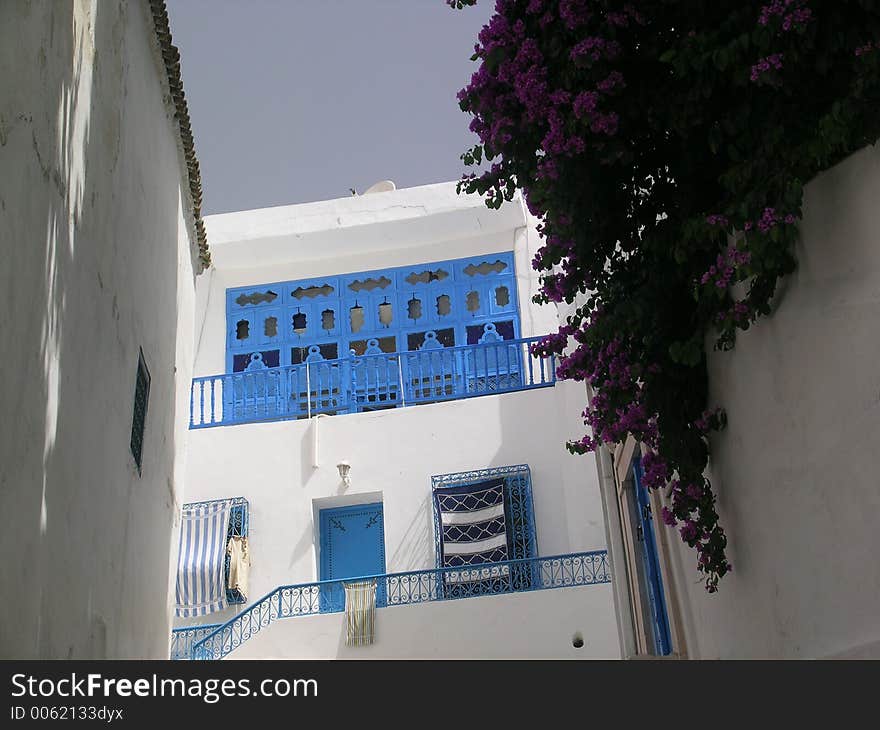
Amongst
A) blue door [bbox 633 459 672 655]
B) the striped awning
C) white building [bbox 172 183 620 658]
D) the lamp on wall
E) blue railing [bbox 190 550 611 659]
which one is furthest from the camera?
the lamp on wall

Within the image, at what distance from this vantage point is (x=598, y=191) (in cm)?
546

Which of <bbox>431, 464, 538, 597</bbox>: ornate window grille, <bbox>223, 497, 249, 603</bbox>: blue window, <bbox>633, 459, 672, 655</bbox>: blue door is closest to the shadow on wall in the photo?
<bbox>431, 464, 538, 597</bbox>: ornate window grille

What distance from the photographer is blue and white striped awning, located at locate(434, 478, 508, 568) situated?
13.6 metres

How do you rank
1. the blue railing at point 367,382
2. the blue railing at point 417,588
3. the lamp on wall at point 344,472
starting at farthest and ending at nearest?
the blue railing at point 367,382, the lamp on wall at point 344,472, the blue railing at point 417,588

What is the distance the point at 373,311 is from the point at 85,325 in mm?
11425

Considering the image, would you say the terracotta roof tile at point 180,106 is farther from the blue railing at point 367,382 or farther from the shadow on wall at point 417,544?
the blue railing at point 367,382

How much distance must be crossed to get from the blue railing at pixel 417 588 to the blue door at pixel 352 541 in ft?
2.99

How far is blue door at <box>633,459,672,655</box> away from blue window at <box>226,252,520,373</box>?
822 centimetres

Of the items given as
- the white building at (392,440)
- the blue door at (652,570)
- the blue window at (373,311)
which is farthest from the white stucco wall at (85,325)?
the blue window at (373,311)

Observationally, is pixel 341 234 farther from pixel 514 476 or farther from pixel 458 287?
pixel 514 476

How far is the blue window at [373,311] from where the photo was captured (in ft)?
54.1

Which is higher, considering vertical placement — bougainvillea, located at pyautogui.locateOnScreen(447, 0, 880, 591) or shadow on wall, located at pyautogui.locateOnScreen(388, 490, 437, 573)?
shadow on wall, located at pyautogui.locateOnScreen(388, 490, 437, 573)

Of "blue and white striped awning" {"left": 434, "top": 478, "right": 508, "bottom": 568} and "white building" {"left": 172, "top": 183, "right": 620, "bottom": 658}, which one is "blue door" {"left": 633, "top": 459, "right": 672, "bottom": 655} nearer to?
"white building" {"left": 172, "top": 183, "right": 620, "bottom": 658}
